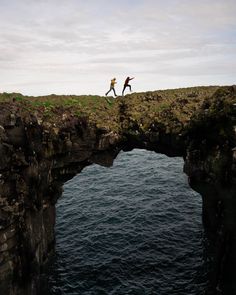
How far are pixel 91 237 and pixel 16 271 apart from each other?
13280mm

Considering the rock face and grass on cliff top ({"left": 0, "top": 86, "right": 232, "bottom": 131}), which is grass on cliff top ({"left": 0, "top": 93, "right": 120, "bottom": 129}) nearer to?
grass on cliff top ({"left": 0, "top": 86, "right": 232, "bottom": 131})

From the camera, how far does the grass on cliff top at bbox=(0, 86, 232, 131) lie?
3369 cm

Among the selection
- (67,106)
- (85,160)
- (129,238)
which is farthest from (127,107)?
(129,238)

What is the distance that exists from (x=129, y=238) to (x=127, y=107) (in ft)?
47.3

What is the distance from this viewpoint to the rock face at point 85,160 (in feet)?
84.2

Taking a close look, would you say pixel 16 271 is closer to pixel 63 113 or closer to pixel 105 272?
pixel 105 272

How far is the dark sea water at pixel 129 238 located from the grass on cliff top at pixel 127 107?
12.5 meters

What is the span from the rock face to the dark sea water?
2352 mm

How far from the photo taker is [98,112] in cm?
3622

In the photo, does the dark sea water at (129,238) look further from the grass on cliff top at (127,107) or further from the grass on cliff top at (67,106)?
the grass on cliff top at (67,106)

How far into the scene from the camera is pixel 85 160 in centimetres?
3559

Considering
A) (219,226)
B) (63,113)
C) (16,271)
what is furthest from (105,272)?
(63,113)

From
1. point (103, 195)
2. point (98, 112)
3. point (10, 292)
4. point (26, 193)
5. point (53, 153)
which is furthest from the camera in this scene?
point (103, 195)

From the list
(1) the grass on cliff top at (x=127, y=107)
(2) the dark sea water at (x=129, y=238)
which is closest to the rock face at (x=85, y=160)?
(1) the grass on cliff top at (x=127, y=107)
